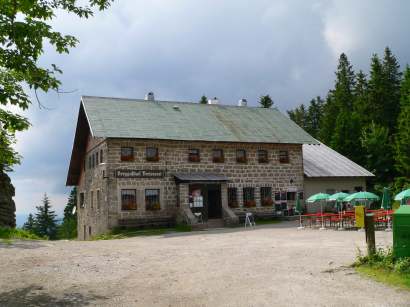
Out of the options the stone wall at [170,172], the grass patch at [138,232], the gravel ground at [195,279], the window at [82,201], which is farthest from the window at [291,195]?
the gravel ground at [195,279]

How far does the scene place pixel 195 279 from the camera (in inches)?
394

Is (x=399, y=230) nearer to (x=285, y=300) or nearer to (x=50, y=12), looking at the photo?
(x=285, y=300)

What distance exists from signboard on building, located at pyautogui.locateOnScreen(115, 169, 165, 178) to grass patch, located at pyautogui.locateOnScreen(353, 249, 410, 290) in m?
19.1

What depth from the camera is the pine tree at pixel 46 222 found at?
82.5m

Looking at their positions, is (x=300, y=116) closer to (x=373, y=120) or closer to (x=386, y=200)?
(x=373, y=120)

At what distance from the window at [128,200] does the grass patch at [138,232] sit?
A: 4.37 ft

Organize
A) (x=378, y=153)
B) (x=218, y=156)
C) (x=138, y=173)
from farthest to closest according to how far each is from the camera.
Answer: (x=378, y=153) → (x=218, y=156) → (x=138, y=173)

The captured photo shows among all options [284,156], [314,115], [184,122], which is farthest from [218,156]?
[314,115]

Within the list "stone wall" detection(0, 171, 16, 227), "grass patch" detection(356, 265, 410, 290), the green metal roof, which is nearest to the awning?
the green metal roof

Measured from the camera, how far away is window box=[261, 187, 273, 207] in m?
32.2

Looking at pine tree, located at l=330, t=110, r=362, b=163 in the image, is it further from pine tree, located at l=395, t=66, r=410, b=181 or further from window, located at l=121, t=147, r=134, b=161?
window, located at l=121, t=147, r=134, b=161

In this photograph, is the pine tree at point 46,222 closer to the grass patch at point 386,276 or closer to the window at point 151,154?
the window at point 151,154

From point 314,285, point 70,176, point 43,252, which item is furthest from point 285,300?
point 70,176

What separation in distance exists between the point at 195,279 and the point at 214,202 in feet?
68.3
